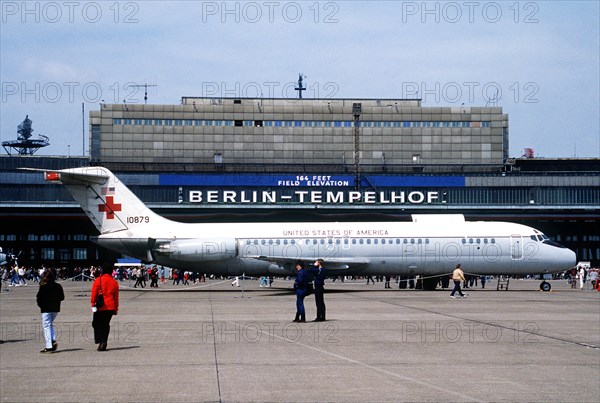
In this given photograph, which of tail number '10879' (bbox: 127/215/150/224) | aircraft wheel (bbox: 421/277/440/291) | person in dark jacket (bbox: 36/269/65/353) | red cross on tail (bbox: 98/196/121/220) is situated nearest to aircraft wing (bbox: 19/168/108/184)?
red cross on tail (bbox: 98/196/121/220)

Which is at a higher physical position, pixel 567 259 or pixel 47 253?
pixel 567 259

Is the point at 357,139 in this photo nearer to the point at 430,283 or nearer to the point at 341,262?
the point at 430,283

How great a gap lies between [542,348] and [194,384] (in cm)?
833

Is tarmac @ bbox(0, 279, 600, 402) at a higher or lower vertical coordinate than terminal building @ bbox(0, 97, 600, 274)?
lower

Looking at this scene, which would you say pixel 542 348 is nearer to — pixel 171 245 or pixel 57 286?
pixel 57 286

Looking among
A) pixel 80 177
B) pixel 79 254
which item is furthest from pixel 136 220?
pixel 79 254

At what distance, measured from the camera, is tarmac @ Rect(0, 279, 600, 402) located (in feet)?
42.1

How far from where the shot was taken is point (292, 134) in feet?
376

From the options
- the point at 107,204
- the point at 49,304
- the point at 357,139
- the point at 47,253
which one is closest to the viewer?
the point at 49,304

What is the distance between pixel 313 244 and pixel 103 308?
1116 inches

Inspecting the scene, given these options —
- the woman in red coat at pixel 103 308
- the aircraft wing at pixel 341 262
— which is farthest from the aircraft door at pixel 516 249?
the woman in red coat at pixel 103 308

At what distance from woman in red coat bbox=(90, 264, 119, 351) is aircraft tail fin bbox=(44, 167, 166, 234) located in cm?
2822

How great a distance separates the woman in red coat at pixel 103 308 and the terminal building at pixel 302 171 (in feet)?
251

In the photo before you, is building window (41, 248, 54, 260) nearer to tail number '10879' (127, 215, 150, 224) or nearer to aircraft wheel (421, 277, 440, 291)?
tail number '10879' (127, 215, 150, 224)
